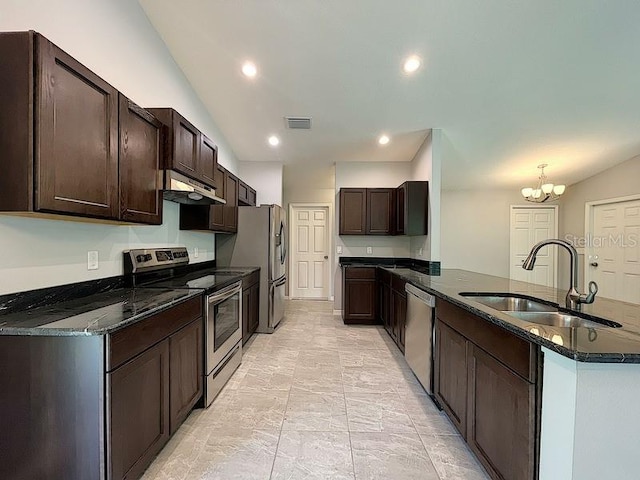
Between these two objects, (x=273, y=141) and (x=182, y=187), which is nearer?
(x=182, y=187)

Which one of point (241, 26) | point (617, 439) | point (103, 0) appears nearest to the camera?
point (617, 439)

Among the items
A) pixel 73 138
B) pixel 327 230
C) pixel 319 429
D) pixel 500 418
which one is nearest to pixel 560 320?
pixel 500 418

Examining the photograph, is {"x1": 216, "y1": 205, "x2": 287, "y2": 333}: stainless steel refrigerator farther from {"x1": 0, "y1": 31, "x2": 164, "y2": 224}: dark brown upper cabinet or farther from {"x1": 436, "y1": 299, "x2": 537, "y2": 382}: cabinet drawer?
{"x1": 436, "y1": 299, "x2": 537, "y2": 382}: cabinet drawer

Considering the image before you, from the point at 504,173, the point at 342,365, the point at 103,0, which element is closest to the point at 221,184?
the point at 103,0

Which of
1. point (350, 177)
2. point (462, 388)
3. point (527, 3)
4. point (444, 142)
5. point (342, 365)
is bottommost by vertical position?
point (342, 365)

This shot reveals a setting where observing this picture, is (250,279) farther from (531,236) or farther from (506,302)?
(531,236)

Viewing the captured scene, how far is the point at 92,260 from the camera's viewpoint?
2.08 m

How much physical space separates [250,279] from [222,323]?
4.02 ft

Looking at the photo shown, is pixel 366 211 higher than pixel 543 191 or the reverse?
the reverse

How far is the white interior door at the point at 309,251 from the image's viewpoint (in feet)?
23.1

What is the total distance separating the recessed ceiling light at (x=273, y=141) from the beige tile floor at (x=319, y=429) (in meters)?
2.95

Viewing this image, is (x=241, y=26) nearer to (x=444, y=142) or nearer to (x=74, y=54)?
(x=74, y=54)

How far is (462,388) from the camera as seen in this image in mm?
1909

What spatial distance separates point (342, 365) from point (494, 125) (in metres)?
3.43
